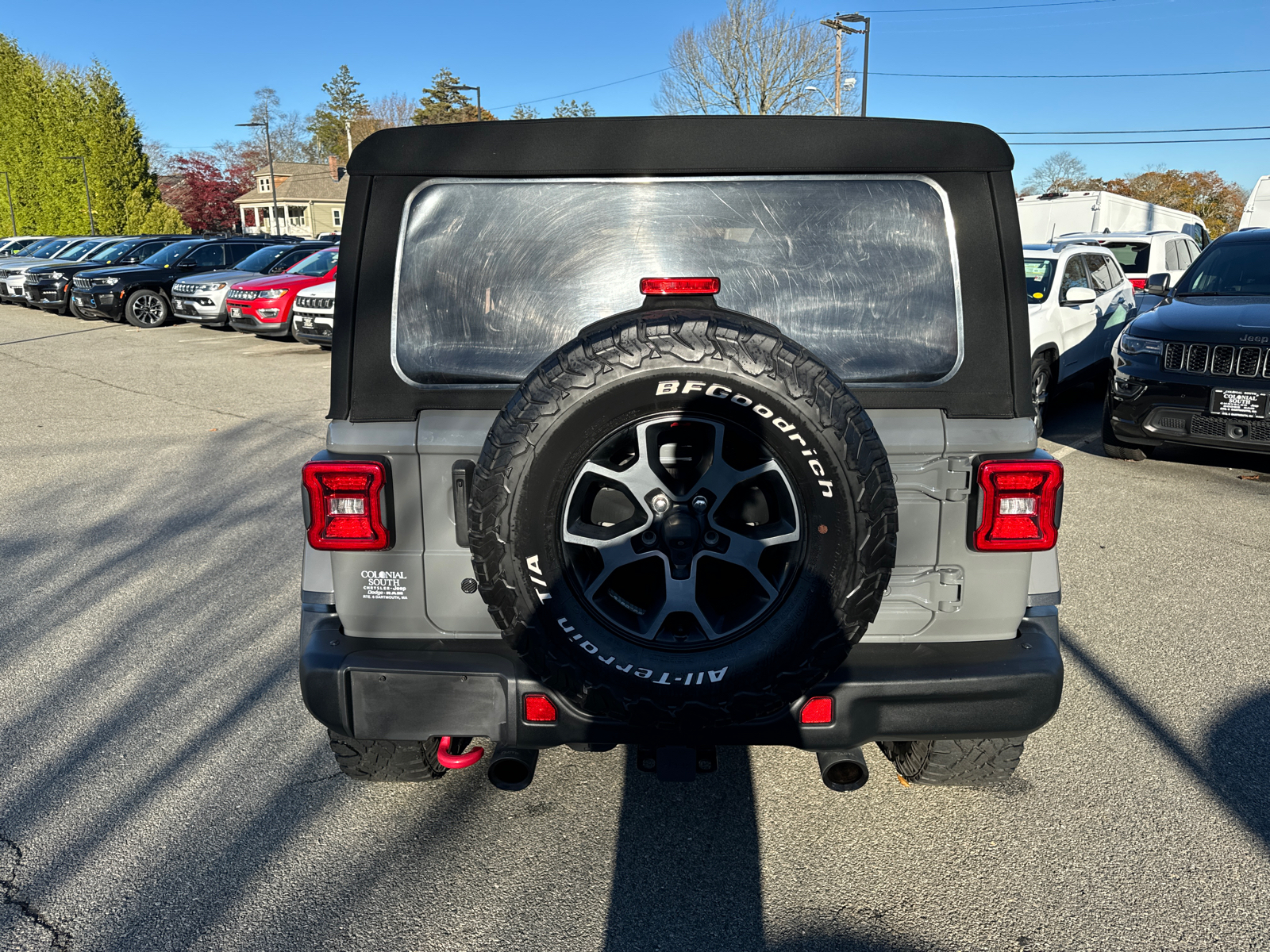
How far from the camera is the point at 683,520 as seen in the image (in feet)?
7.65

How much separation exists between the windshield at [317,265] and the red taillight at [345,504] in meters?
15.8

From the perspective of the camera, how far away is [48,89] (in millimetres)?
47688

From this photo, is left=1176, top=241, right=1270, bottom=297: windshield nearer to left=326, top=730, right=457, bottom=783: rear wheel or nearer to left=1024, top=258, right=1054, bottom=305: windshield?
left=1024, top=258, right=1054, bottom=305: windshield

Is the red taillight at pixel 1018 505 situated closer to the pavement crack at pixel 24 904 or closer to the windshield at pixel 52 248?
the pavement crack at pixel 24 904

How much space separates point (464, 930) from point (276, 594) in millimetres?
3040

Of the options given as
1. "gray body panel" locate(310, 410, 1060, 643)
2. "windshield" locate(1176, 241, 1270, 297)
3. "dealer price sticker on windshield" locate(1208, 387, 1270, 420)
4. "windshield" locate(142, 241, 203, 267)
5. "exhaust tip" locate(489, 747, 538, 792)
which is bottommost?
"exhaust tip" locate(489, 747, 538, 792)

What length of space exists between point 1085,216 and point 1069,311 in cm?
1297

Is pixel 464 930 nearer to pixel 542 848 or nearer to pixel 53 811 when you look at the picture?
pixel 542 848

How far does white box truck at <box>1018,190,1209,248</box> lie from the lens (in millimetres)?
20922

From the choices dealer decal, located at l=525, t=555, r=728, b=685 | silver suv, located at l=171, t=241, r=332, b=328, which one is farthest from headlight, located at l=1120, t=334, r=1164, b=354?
silver suv, located at l=171, t=241, r=332, b=328

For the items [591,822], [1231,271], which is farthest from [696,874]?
[1231,271]

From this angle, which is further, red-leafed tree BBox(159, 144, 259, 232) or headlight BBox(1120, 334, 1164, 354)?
red-leafed tree BBox(159, 144, 259, 232)

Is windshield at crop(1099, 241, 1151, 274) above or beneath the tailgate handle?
above

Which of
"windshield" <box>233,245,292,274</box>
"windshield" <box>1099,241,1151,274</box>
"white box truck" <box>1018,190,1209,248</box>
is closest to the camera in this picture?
"windshield" <box>1099,241,1151,274</box>
